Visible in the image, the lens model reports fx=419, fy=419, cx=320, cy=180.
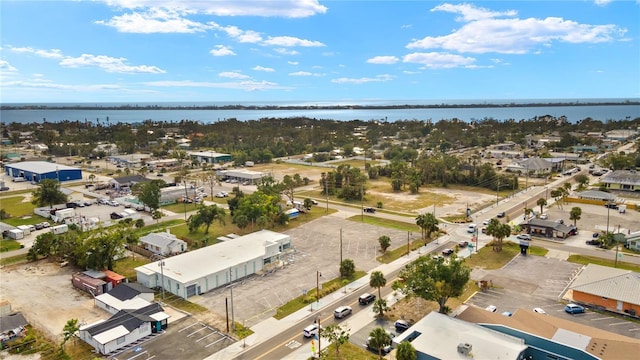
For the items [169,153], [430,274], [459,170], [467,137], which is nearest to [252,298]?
[430,274]

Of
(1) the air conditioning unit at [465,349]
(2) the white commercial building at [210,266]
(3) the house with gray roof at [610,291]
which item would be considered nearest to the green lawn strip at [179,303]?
(2) the white commercial building at [210,266]

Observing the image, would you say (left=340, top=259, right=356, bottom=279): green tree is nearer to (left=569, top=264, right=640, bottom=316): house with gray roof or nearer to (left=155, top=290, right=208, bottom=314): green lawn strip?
(left=155, top=290, right=208, bottom=314): green lawn strip

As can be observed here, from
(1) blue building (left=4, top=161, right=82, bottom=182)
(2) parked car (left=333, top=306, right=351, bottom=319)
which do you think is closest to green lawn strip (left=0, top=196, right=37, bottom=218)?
(1) blue building (left=4, top=161, right=82, bottom=182)

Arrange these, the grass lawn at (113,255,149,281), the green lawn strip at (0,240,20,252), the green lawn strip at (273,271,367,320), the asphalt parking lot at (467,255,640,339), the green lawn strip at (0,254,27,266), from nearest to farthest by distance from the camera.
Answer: the asphalt parking lot at (467,255,640,339)
the green lawn strip at (273,271,367,320)
the grass lawn at (113,255,149,281)
the green lawn strip at (0,254,27,266)
the green lawn strip at (0,240,20,252)

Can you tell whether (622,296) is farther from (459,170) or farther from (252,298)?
(459,170)

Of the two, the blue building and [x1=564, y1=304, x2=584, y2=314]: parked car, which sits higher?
the blue building

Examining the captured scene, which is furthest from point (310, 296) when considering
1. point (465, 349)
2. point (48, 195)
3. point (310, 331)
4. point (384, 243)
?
point (48, 195)

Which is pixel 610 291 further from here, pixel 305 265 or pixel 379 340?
pixel 305 265
